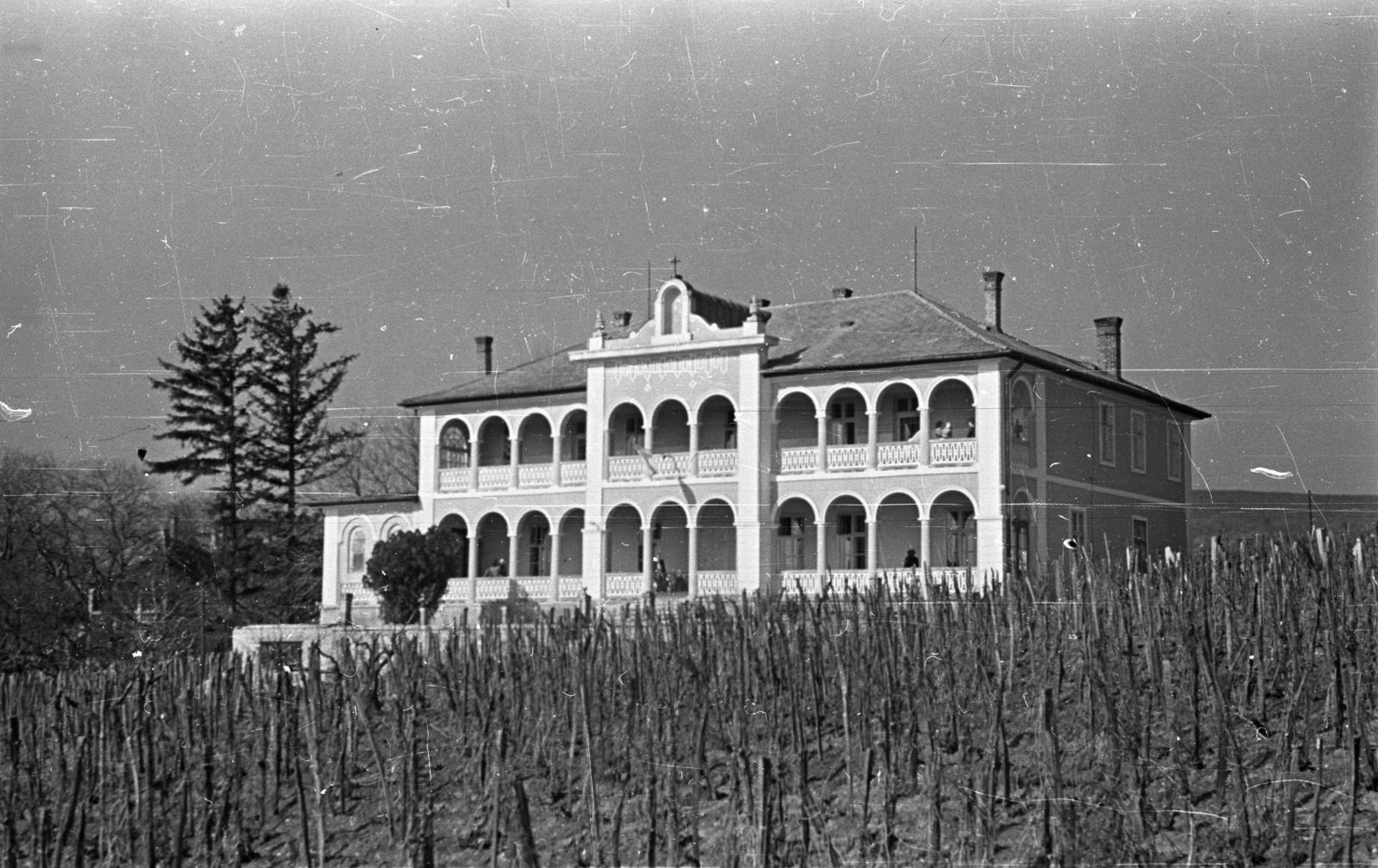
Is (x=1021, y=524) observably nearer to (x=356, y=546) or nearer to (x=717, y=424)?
(x=717, y=424)

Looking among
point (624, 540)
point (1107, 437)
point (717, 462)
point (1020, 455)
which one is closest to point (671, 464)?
point (717, 462)

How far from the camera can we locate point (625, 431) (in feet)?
137

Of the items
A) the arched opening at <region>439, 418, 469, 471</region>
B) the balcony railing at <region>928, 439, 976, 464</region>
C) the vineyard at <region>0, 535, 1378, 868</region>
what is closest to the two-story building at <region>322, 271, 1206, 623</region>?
Result: the balcony railing at <region>928, 439, 976, 464</region>

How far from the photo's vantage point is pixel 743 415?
38.7m

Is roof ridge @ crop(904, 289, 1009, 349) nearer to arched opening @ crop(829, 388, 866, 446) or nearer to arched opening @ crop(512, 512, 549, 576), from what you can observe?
arched opening @ crop(829, 388, 866, 446)

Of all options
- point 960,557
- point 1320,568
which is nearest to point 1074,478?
point 960,557

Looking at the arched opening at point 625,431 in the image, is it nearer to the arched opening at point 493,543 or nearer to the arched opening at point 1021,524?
the arched opening at point 493,543

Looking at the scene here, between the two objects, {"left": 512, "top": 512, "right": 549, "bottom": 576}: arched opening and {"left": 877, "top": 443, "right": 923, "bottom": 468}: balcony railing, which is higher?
{"left": 877, "top": 443, "right": 923, "bottom": 468}: balcony railing

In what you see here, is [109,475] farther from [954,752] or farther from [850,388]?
[954,752]

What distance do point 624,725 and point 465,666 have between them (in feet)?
8.18

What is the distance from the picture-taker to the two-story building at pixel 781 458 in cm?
3634

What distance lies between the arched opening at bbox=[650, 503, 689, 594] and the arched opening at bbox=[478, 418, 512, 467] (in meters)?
5.37

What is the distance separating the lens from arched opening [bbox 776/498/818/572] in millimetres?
38656

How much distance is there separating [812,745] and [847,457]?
25074 mm
